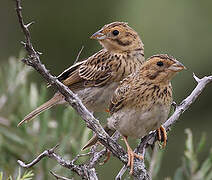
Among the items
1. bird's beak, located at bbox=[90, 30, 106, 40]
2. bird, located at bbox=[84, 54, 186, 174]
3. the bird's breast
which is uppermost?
bird's beak, located at bbox=[90, 30, 106, 40]

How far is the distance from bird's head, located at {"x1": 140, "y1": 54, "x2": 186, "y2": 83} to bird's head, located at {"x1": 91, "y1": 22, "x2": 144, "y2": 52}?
659 millimetres

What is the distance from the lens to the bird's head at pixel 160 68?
461 cm

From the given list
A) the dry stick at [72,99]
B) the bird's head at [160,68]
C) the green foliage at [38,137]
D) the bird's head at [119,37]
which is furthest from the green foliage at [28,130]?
the dry stick at [72,99]

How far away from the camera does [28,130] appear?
5684mm

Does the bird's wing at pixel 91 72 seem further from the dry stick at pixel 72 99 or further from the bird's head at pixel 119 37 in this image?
the dry stick at pixel 72 99

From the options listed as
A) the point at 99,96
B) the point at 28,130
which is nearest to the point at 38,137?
the point at 28,130

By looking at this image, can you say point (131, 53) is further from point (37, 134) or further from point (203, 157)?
point (203, 157)

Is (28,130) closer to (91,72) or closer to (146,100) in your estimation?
(91,72)

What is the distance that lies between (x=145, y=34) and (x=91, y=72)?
3.04m

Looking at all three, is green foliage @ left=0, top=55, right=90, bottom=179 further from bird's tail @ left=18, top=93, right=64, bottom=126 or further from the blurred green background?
the blurred green background

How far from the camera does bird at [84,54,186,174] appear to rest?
469cm

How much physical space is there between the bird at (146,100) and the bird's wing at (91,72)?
72 cm

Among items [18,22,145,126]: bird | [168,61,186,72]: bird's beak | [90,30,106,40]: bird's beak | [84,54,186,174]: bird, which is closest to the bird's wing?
[18,22,145,126]: bird

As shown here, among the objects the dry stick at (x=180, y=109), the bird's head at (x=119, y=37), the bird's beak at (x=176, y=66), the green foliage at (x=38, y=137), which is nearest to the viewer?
the bird's beak at (x=176, y=66)
